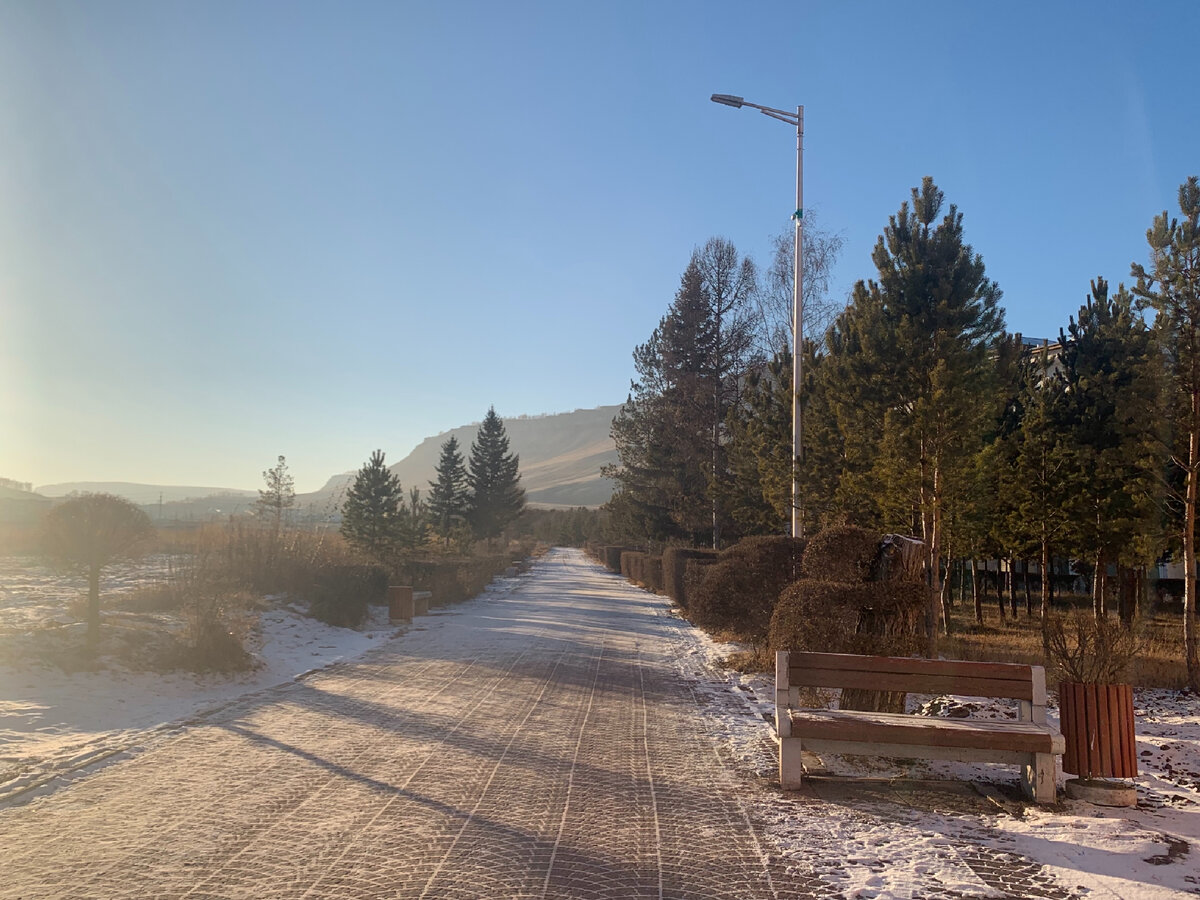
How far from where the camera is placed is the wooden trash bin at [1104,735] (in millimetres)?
6301

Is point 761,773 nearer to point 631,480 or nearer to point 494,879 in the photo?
point 494,879

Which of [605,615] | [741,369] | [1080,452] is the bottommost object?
[605,615]

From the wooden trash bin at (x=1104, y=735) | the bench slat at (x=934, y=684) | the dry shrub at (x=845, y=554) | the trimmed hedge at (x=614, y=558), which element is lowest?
the trimmed hedge at (x=614, y=558)

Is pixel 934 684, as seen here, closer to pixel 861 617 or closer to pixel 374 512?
pixel 861 617

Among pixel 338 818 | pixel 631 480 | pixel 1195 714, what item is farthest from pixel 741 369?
pixel 338 818

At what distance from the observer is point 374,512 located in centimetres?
3372

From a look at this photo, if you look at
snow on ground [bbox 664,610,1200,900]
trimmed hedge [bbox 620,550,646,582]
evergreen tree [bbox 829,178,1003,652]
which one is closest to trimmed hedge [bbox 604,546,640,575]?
trimmed hedge [bbox 620,550,646,582]

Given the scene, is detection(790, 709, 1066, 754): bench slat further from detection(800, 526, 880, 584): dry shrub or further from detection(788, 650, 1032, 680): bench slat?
detection(800, 526, 880, 584): dry shrub

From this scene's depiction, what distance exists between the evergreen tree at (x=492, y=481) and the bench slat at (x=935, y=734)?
57.7 metres

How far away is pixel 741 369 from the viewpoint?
34.8 meters

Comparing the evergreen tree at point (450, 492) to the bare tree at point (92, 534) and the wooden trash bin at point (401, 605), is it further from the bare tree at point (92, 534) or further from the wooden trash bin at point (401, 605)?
the bare tree at point (92, 534)

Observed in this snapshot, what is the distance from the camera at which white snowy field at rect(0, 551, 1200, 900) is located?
15.9 ft

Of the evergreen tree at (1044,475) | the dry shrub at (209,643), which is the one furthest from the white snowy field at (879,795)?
the evergreen tree at (1044,475)

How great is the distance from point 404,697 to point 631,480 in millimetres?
30932
